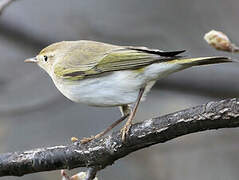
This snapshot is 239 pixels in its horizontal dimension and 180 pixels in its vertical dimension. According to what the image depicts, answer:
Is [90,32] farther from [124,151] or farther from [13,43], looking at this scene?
[124,151]

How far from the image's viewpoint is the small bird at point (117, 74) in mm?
3305

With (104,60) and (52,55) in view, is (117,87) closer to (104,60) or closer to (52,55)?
(104,60)

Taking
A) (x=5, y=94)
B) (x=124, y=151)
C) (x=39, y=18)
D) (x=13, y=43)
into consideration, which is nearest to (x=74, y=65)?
(x=124, y=151)

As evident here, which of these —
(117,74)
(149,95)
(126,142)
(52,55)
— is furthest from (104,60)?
(149,95)

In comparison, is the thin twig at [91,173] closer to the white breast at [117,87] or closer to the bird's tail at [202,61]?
the white breast at [117,87]

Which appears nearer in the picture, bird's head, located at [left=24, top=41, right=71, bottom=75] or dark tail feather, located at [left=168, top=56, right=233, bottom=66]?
dark tail feather, located at [left=168, top=56, right=233, bottom=66]

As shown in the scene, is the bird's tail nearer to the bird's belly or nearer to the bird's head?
the bird's belly

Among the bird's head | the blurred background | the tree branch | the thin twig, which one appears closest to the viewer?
the tree branch

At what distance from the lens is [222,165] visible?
21.8 feet

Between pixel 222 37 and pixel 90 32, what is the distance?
3049mm

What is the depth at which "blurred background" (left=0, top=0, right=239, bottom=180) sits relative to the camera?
5.66 metres

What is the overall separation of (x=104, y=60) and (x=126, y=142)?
0.84 metres

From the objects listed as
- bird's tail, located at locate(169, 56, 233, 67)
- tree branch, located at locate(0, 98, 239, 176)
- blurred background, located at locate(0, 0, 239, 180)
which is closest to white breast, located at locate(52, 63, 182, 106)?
bird's tail, located at locate(169, 56, 233, 67)

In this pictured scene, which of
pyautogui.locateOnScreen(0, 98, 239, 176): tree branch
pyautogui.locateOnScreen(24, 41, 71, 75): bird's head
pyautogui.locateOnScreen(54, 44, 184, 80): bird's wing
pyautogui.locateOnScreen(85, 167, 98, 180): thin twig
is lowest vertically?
pyautogui.locateOnScreen(85, 167, 98, 180): thin twig
